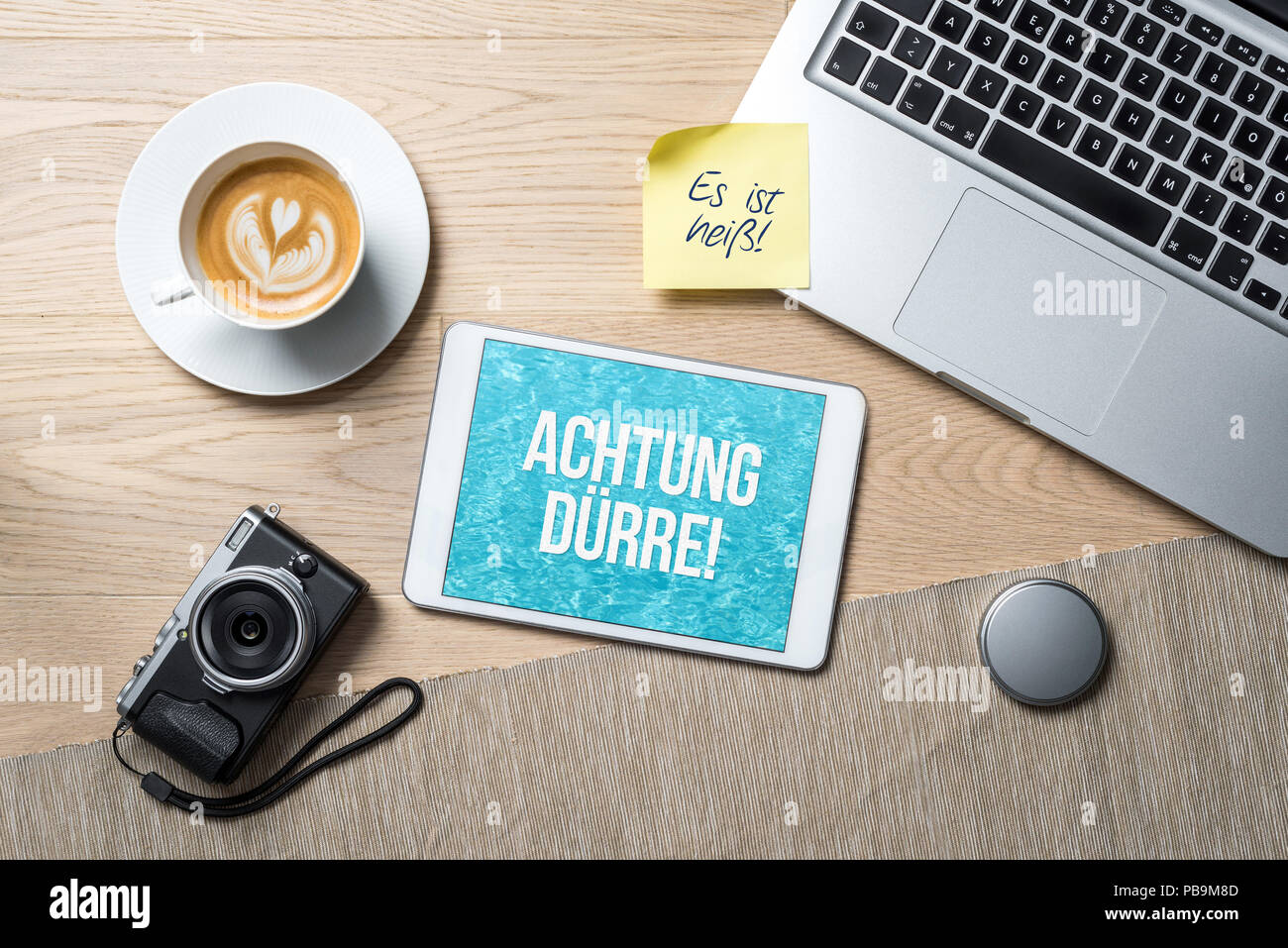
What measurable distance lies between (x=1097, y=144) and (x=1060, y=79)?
0.16 ft

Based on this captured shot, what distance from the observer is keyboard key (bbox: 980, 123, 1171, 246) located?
1.85 feet

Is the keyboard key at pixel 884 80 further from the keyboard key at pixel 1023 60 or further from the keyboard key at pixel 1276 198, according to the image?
the keyboard key at pixel 1276 198

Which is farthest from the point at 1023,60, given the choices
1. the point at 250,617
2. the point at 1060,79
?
the point at 250,617

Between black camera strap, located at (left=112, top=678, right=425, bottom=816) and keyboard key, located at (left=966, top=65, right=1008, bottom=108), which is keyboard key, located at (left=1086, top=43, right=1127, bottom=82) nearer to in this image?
keyboard key, located at (left=966, top=65, right=1008, bottom=108)

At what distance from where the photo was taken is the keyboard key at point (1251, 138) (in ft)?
1.83

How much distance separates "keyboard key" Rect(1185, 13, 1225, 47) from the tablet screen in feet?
1.11

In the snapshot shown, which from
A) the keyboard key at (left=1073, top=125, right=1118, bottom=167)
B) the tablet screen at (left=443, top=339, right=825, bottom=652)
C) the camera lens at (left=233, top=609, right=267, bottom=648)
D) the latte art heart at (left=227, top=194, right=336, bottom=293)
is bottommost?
the camera lens at (left=233, top=609, right=267, bottom=648)

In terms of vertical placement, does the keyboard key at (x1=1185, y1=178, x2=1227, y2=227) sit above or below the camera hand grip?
above

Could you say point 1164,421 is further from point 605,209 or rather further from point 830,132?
point 605,209

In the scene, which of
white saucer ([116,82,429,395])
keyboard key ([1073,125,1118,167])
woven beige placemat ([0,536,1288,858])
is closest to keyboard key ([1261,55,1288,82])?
keyboard key ([1073,125,1118,167])

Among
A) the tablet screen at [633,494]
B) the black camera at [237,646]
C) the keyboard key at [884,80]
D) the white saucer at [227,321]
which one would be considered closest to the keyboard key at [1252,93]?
the keyboard key at [884,80]

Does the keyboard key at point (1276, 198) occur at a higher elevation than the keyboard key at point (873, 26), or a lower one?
lower

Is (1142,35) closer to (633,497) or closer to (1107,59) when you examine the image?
(1107,59)

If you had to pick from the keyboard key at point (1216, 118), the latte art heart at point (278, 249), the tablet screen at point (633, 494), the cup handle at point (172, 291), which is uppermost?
the keyboard key at point (1216, 118)
